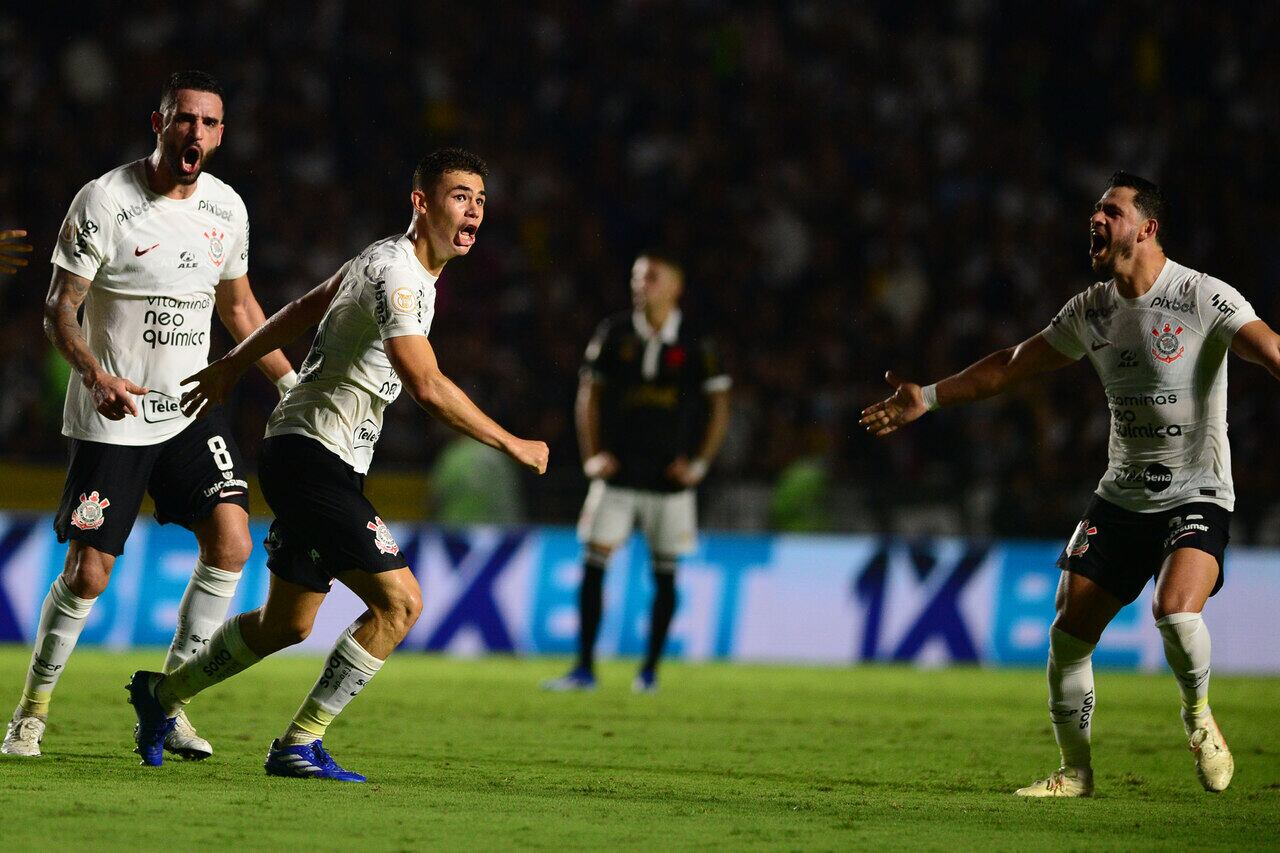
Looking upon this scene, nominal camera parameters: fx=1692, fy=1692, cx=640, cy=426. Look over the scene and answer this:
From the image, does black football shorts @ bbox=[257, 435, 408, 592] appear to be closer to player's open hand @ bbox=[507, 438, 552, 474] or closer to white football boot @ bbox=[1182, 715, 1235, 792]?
player's open hand @ bbox=[507, 438, 552, 474]

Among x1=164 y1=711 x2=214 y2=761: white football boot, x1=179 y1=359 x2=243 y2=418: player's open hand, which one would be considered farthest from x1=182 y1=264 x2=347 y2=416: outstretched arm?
x1=164 y1=711 x2=214 y2=761: white football boot

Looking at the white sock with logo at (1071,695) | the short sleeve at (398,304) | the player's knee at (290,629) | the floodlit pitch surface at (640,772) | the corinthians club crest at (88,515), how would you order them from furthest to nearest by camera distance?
the white sock with logo at (1071,695) < the corinthians club crest at (88,515) < the player's knee at (290,629) < the short sleeve at (398,304) < the floodlit pitch surface at (640,772)

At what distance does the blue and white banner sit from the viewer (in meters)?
12.4

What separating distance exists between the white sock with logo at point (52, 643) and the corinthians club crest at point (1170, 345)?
4087mm

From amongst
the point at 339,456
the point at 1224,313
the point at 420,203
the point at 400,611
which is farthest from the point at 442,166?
the point at 1224,313

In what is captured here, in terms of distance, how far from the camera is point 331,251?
17562 mm

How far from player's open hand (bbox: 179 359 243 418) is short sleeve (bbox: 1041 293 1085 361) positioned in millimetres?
3066

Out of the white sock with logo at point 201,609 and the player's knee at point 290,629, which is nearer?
the player's knee at point 290,629

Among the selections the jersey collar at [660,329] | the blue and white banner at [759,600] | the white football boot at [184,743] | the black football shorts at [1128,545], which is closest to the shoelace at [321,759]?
the white football boot at [184,743]

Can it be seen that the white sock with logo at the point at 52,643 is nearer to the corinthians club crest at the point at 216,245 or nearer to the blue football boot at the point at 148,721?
the blue football boot at the point at 148,721

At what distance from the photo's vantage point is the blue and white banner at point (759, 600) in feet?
40.8

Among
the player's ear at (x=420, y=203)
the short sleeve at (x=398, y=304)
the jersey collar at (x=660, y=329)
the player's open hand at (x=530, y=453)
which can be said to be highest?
the jersey collar at (x=660, y=329)

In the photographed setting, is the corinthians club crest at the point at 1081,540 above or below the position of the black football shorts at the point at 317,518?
above

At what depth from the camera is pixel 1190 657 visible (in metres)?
6.16
